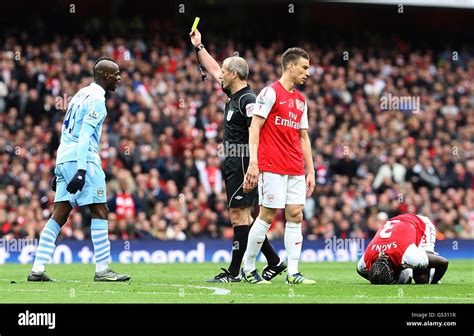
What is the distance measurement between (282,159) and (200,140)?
1166cm

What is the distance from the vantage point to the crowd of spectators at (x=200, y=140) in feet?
67.6

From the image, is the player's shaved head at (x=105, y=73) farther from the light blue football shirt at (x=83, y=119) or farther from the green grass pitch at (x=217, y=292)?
the green grass pitch at (x=217, y=292)

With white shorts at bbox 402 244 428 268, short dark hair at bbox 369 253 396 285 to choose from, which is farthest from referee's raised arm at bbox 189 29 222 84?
white shorts at bbox 402 244 428 268

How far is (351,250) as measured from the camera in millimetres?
20969

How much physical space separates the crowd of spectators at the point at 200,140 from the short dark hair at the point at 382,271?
31.8ft

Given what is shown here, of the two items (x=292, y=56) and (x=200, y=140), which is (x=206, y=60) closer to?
(x=292, y=56)

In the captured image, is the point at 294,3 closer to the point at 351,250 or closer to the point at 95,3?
the point at 95,3

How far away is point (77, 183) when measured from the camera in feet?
34.8

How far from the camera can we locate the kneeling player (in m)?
10.9

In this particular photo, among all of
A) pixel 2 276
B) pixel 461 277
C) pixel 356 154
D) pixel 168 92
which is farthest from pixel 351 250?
pixel 2 276

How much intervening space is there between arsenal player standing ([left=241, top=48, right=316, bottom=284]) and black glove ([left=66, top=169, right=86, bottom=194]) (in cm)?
169

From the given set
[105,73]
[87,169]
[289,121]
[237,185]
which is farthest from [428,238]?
[105,73]

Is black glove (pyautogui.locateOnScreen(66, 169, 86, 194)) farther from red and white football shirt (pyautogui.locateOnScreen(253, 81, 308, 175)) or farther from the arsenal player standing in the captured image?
red and white football shirt (pyautogui.locateOnScreen(253, 81, 308, 175))

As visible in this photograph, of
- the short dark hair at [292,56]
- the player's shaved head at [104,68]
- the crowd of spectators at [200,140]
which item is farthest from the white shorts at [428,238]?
the crowd of spectators at [200,140]
